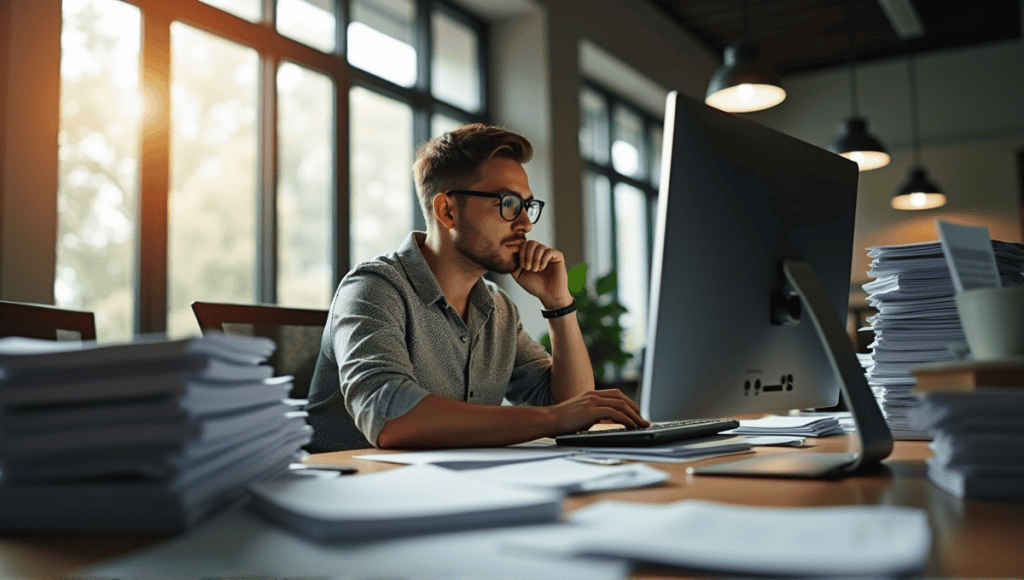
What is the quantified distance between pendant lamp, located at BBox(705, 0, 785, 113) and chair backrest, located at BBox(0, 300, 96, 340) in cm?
262

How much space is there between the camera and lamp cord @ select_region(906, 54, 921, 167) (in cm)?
674

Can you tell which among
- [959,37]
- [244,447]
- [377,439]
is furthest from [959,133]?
[244,447]

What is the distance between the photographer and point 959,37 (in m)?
6.45

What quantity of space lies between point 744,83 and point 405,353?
2.40m

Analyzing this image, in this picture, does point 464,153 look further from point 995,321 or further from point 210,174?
point 210,174

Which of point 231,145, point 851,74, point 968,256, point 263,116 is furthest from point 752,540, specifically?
point 851,74

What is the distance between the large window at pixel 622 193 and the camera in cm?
598

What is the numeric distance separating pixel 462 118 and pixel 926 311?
385 cm

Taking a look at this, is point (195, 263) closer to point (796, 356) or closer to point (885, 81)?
point (796, 356)

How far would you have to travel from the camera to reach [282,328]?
175 centimetres

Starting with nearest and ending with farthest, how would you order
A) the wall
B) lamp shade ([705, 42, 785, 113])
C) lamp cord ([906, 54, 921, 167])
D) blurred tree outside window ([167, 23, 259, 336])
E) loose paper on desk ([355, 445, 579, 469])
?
loose paper on desk ([355, 445, 579, 469]) → blurred tree outside window ([167, 23, 259, 336]) → lamp shade ([705, 42, 785, 113]) → the wall → lamp cord ([906, 54, 921, 167])

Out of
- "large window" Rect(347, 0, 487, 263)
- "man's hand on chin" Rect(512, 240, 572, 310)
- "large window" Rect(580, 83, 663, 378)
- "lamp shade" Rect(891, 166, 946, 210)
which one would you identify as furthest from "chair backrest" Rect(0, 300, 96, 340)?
"lamp shade" Rect(891, 166, 946, 210)

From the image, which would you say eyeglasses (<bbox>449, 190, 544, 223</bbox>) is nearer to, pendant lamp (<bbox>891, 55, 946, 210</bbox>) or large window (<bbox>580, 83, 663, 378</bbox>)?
large window (<bbox>580, 83, 663, 378</bbox>)

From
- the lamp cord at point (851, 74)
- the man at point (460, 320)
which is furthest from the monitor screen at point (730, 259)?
the lamp cord at point (851, 74)
